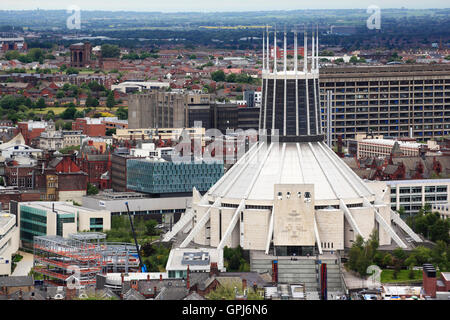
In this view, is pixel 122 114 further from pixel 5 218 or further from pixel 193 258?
pixel 193 258

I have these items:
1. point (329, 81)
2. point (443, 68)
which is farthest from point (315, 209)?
point (443, 68)

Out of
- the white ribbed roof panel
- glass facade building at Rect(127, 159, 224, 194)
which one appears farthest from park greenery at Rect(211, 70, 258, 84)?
the white ribbed roof panel

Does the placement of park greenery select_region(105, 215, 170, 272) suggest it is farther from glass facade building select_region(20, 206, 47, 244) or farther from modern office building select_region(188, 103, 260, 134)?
modern office building select_region(188, 103, 260, 134)

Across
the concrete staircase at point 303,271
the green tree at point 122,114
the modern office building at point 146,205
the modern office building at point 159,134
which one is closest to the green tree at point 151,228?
the modern office building at point 146,205

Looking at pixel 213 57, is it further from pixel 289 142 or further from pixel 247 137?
pixel 289 142
